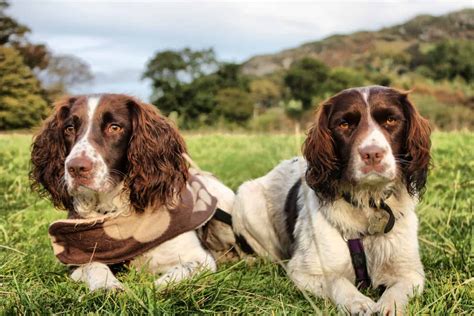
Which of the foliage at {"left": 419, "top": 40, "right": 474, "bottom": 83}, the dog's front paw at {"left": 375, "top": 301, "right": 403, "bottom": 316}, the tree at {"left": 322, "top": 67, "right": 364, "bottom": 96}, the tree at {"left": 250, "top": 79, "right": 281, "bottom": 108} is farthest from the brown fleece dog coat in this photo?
the tree at {"left": 250, "top": 79, "right": 281, "bottom": 108}

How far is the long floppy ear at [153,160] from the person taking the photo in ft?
12.4

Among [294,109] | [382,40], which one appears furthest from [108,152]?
[382,40]

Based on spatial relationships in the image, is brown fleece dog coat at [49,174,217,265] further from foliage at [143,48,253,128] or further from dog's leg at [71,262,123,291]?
foliage at [143,48,253,128]

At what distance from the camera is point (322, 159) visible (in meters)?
3.53

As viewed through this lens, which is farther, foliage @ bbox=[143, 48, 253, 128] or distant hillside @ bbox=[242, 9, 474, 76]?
distant hillside @ bbox=[242, 9, 474, 76]

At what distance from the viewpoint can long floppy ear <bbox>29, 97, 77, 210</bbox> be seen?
395cm

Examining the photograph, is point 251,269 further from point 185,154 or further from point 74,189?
point 74,189

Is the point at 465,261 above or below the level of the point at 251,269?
above

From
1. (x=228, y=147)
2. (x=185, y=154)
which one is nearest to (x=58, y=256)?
(x=185, y=154)

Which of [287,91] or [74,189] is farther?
[287,91]

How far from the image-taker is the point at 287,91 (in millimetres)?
47844

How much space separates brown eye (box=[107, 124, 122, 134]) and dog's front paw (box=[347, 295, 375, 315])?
1.82 meters

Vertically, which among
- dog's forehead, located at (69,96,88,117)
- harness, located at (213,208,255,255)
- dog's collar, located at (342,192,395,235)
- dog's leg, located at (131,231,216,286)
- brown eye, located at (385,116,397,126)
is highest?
brown eye, located at (385,116,397,126)

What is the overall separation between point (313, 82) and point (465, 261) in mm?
42882
